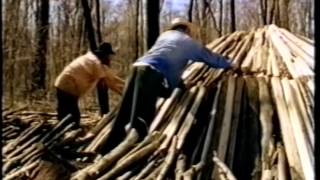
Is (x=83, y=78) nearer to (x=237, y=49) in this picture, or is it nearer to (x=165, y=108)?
(x=165, y=108)

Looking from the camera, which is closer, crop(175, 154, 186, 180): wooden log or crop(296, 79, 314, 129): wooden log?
crop(175, 154, 186, 180): wooden log

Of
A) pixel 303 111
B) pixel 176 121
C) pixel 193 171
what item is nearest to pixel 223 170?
pixel 193 171

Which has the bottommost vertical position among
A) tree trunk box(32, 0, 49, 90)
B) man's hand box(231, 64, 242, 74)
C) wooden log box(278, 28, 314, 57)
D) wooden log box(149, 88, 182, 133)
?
tree trunk box(32, 0, 49, 90)

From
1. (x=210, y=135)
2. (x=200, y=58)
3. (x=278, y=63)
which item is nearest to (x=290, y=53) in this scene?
(x=278, y=63)

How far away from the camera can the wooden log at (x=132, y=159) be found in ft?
16.7

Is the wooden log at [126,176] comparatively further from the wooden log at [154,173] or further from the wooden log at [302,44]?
the wooden log at [302,44]

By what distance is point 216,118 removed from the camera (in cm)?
554

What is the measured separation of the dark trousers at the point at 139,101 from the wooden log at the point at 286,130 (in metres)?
0.84

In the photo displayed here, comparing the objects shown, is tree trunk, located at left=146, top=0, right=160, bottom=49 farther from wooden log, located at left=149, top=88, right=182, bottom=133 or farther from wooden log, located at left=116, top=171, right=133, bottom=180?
wooden log, located at left=116, top=171, right=133, bottom=180

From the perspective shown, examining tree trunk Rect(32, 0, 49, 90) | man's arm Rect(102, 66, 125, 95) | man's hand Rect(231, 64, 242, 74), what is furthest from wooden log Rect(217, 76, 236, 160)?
tree trunk Rect(32, 0, 49, 90)

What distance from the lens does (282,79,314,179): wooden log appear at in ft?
15.0

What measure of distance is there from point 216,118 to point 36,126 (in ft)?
6.49

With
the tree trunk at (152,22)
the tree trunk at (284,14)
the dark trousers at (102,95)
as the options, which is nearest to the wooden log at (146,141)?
the dark trousers at (102,95)

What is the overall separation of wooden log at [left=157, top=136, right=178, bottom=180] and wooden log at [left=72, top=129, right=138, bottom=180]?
333 millimetres
